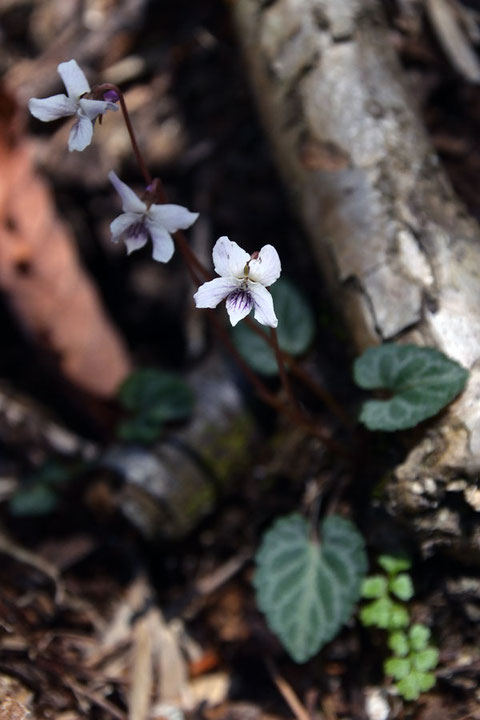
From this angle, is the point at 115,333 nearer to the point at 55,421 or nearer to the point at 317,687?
the point at 55,421

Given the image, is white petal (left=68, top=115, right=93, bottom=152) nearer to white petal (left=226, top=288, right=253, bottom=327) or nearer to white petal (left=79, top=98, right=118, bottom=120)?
white petal (left=79, top=98, right=118, bottom=120)

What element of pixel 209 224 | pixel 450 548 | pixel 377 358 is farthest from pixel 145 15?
pixel 450 548

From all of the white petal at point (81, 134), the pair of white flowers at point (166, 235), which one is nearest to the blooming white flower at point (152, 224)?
the pair of white flowers at point (166, 235)

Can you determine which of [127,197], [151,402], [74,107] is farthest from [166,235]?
[151,402]

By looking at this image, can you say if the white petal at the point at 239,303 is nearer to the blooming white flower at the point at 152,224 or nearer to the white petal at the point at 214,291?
the white petal at the point at 214,291

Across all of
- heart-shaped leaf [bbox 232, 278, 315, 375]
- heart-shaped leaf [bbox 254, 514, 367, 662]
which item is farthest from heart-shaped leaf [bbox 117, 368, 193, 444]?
heart-shaped leaf [bbox 254, 514, 367, 662]
